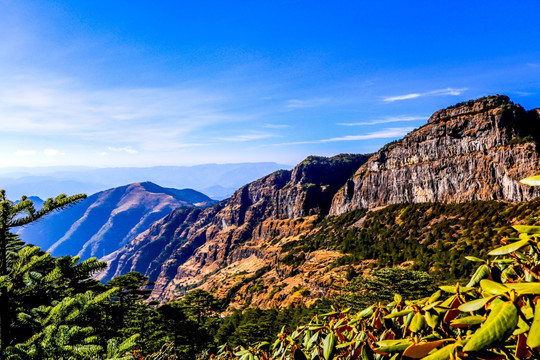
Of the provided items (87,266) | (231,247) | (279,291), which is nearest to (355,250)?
(279,291)

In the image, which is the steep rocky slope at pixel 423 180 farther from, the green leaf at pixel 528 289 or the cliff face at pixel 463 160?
the green leaf at pixel 528 289

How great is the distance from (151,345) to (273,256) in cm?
11356

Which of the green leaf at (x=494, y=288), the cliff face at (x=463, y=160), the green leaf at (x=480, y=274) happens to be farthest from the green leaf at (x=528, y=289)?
the cliff face at (x=463, y=160)

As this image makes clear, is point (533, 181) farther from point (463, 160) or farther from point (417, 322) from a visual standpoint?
point (463, 160)

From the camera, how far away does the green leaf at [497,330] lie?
2.95ft

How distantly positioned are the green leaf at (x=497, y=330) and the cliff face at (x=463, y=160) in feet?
258

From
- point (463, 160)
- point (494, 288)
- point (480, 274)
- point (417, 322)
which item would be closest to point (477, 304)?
point (494, 288)

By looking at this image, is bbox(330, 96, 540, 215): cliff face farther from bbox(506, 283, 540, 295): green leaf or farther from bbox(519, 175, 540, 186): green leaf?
bbox(506, 283, 540, 295): green leaf

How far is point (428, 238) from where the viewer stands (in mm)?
72062

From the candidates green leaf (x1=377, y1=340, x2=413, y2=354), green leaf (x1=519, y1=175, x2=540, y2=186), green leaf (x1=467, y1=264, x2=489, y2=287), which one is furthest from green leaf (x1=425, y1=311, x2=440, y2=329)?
green leaf (x1=519, y1=175, x2=540, y2=186)

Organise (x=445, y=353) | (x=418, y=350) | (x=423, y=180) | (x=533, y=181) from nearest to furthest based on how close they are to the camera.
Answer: (x=445, y=353) → (x=418, y=350) → (x=533, y=181) → (x=423, y=180)

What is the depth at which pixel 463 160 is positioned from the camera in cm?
8412

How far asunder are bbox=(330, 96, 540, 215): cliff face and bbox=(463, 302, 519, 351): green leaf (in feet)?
258

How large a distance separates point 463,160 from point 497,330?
101 metres
